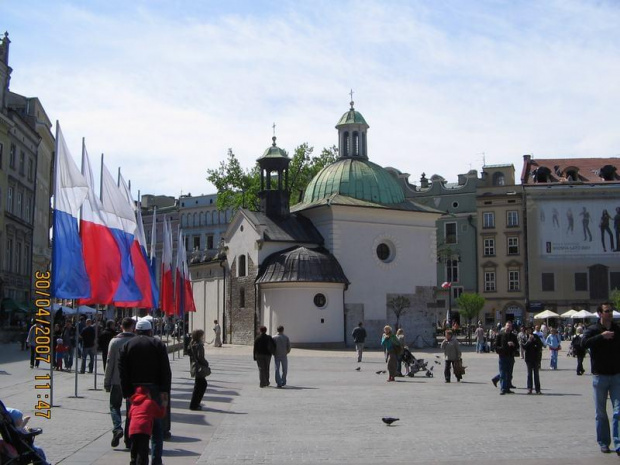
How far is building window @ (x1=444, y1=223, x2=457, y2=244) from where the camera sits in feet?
244

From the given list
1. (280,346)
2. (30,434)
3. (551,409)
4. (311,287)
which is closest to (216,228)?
(311,287)

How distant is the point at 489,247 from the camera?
2820 inches

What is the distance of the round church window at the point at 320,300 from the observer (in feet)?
145

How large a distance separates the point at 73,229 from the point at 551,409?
10.1m

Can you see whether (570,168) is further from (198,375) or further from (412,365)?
(198,375)

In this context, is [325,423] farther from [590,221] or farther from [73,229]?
[590,221]

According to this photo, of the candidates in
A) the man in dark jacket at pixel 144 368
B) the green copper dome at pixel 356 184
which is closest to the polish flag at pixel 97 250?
the man in dark jacket at pixel 144 368

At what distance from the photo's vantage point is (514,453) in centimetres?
1036

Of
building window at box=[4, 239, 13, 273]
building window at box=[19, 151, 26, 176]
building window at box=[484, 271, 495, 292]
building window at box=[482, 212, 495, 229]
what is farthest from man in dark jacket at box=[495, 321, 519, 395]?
building window at box=[482, 212, 495, 229]

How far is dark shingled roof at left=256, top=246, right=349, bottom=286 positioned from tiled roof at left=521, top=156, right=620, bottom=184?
110 ft

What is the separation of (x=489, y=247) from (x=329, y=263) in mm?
30851

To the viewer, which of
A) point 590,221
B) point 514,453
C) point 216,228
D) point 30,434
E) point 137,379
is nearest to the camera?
point 30,434

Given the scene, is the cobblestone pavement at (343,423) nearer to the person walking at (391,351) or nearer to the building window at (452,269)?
the person walking at (391,351)

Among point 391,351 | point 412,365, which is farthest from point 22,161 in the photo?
point 391,351
